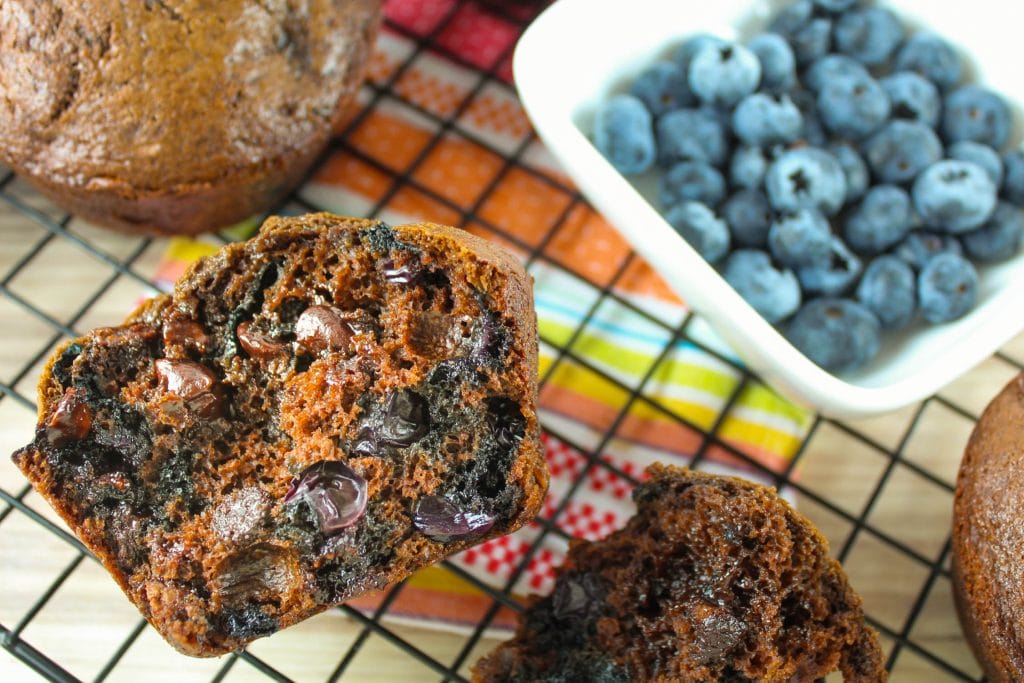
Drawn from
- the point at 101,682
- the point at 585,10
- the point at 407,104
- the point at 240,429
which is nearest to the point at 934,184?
the point at 585,10

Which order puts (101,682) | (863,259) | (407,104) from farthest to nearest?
(407,104)
(863,259)
(101,682)

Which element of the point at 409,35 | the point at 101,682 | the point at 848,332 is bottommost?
the point at 101,682

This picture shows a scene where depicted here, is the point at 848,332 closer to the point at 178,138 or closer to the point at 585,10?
the point at 585,10

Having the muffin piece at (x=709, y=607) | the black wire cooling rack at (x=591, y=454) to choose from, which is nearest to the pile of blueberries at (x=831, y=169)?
the black wire cooling rack at (x=591, y=454)

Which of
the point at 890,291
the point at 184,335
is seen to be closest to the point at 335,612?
the point at 184,335

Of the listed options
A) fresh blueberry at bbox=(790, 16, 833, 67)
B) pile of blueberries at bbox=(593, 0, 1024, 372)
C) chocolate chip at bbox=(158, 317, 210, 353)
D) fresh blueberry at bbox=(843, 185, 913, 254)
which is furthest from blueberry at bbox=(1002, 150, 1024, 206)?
chocolate chip at bbox=(158, 317, 210, 353)

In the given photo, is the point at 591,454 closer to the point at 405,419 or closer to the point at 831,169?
the point at 405,419

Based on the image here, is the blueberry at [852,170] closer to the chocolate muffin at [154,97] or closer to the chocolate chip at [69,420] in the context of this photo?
the chocolate muffin at [154,97]
